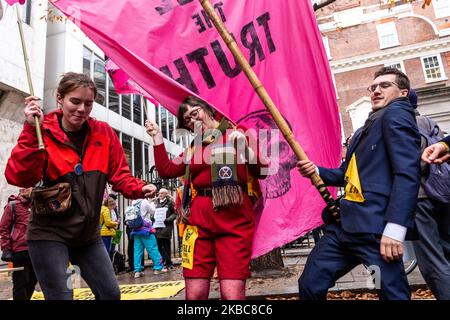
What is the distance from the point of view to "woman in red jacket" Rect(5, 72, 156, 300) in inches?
91.7

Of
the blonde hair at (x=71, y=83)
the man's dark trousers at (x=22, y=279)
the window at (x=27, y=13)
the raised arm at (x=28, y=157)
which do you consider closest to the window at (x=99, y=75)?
the window at (x=27, y=13)

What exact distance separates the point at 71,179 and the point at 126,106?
14.1 metres

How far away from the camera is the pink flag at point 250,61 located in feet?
9.51

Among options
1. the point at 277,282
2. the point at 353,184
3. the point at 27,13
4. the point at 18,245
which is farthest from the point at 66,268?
the point at 27,13

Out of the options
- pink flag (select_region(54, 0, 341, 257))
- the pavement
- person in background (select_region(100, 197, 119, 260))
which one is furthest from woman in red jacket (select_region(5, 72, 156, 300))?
person in background (select_region(100, 197, 119, 260))

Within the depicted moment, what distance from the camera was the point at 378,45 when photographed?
27.6m

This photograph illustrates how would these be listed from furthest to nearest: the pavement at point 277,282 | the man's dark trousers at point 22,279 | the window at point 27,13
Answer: the window at point 27,13, the man's dark trousers at point 22,279, the pavement at point 277,282

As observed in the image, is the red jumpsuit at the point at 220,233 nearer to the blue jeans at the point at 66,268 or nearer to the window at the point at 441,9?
the blue jeans at the point at 66,268

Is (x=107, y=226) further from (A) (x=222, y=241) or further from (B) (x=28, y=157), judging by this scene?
(A) (x=222, y=241)

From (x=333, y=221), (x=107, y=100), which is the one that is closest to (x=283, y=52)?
(x=333, y=221)

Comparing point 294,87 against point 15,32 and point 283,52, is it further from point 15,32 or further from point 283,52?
point 15,32

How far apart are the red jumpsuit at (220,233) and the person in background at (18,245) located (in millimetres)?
3822

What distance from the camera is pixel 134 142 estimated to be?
53.2 feet

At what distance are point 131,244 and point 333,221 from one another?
7.51 meters
